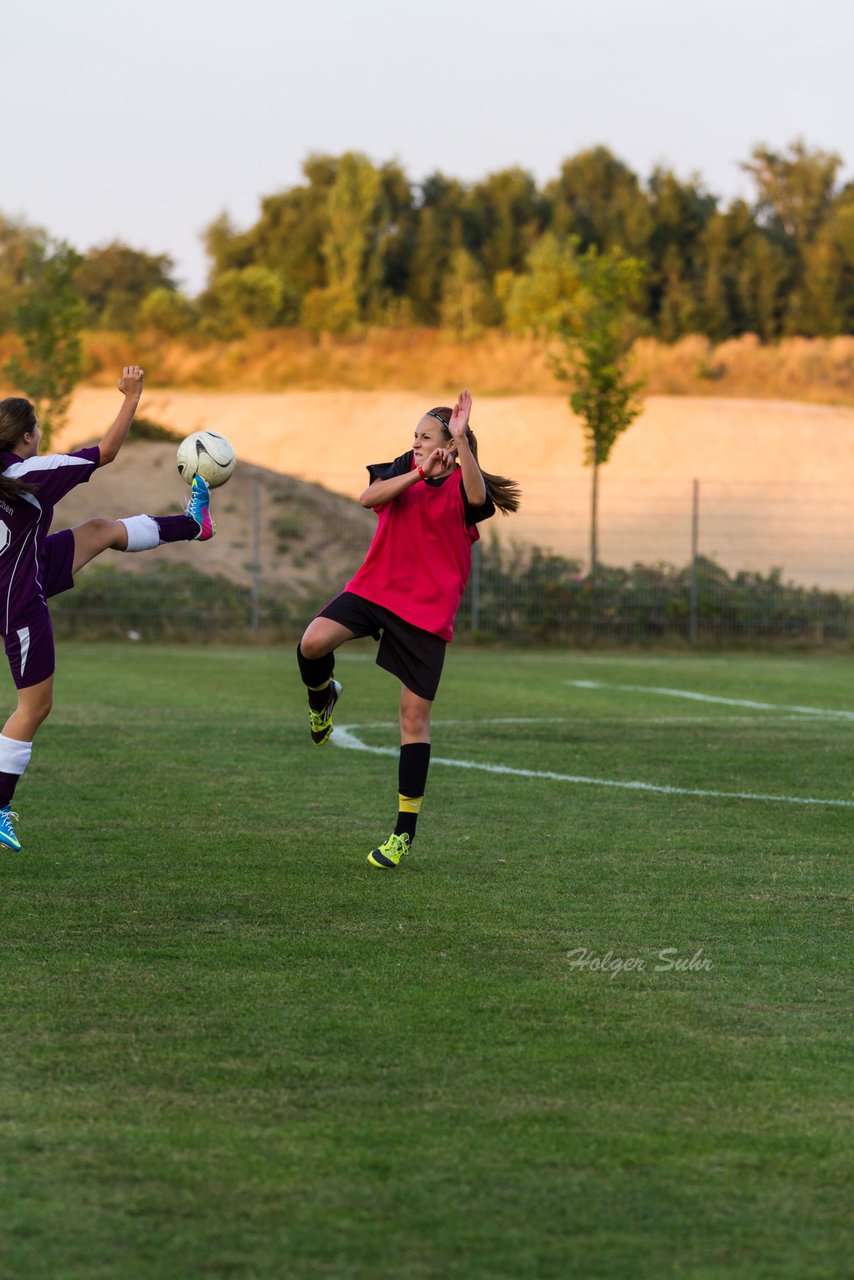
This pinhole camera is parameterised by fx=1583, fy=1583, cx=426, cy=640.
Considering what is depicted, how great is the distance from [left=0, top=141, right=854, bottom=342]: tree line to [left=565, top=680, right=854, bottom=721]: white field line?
110 ft

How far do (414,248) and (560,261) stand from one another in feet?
27.5

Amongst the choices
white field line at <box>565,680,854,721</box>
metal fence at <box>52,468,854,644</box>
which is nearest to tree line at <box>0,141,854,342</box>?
metal fence at <box>52,468,854,644</box>

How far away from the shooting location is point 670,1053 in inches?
156

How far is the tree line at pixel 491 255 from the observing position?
53.8 meters

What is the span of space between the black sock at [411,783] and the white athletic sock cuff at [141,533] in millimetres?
1531

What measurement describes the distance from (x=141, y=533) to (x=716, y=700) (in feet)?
27.8

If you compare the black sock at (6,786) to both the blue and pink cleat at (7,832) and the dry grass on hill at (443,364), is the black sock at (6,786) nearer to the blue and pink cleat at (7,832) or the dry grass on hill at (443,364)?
the blue and pink cleat at (7,832)

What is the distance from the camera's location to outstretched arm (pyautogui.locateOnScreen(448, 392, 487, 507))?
6.57 m

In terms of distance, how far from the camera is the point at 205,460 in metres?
7.74

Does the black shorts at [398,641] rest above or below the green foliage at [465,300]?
below

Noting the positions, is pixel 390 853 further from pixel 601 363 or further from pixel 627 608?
pixel 601 363

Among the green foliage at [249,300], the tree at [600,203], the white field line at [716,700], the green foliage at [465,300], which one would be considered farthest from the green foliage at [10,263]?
the white field line at [716,700]

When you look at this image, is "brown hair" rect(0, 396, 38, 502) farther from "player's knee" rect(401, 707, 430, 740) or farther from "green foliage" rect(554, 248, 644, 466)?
"green foliage" rect(554, 248, 644, 466)

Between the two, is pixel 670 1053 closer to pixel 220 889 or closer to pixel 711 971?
pixel 711 971
